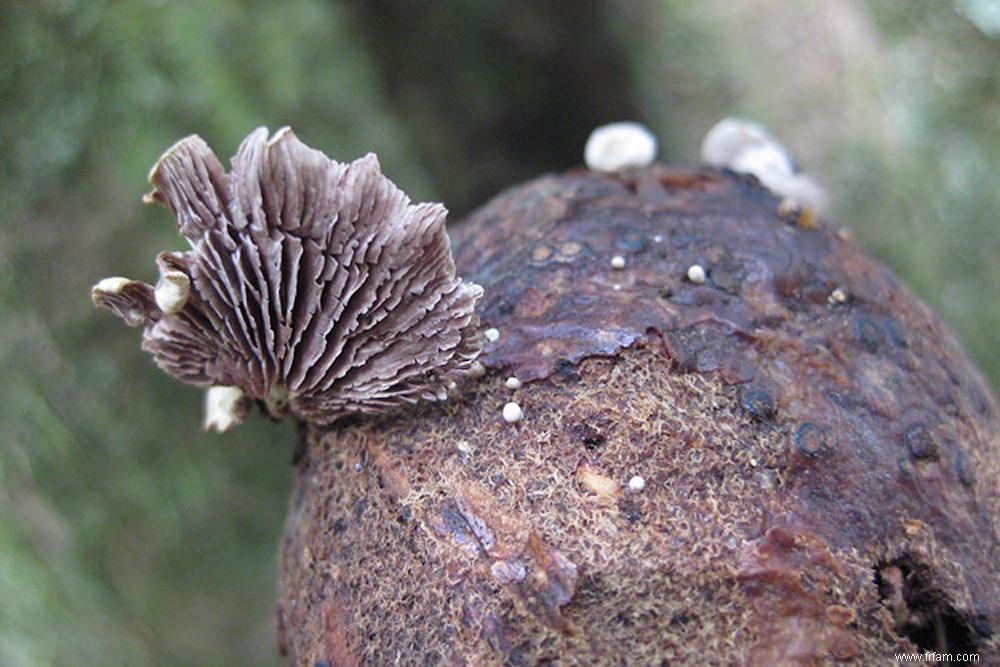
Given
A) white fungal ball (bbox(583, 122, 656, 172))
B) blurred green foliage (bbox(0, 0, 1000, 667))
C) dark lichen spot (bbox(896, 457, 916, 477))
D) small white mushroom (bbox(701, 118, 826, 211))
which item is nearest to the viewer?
dark lichen spot (bbox(896, 457, 916, 477))

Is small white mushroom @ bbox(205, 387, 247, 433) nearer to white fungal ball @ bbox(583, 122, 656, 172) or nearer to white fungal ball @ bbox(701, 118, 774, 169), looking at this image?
white fungal ball @ bbox(583, 122, 656, 172)

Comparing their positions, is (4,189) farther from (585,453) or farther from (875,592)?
(875,592)

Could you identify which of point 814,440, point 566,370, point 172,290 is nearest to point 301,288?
point 172,290

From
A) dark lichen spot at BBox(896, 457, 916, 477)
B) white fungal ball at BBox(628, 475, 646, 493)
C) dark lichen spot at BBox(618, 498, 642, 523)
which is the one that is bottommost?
dark lichen spot at BBox(896, 457, 916, 477)

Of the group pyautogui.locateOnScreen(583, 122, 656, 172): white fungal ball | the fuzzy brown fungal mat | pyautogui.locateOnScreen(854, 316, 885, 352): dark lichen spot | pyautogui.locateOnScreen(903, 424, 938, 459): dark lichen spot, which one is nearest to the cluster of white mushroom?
pyautogui.locateOnScreen(583, 122, 656, 172): white fungal ball

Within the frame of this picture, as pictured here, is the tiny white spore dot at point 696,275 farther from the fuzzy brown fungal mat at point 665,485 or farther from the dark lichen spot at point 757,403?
the dark lichen spot at point 757,403

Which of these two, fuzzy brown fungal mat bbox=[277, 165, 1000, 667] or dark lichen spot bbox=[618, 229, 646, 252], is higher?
dark lichen spot bbox=[618, 229, 646, 252]

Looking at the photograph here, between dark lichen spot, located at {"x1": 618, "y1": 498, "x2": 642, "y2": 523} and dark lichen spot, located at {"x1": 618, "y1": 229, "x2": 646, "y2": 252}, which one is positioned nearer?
dark lichen spot, located at {"x1": 618, "y1": 498, "x2": 642, "y2": 523}
